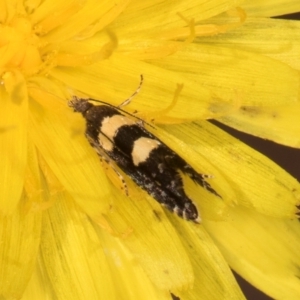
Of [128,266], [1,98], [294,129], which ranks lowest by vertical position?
[128,266]

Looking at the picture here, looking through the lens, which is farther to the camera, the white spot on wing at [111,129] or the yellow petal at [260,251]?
the yellow petal at [260,251]

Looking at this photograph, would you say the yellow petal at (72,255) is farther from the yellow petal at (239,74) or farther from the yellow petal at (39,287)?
the yellow petal at (239,74)

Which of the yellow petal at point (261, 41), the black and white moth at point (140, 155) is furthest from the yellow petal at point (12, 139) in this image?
the yellow petal at point (261, 41)

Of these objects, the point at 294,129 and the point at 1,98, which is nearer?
the point at 1,98

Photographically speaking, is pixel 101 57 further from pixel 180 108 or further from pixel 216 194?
pixel 216 194

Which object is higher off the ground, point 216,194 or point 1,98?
point 1,98

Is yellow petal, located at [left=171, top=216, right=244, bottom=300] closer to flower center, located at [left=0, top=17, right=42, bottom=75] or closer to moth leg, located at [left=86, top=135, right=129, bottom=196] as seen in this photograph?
moth leg, located at [left=86, top=135, right=129, bottom=196]

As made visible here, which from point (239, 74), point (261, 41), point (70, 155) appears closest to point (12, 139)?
point (70, 155)

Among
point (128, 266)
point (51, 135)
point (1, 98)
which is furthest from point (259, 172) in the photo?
point (1, 98)
